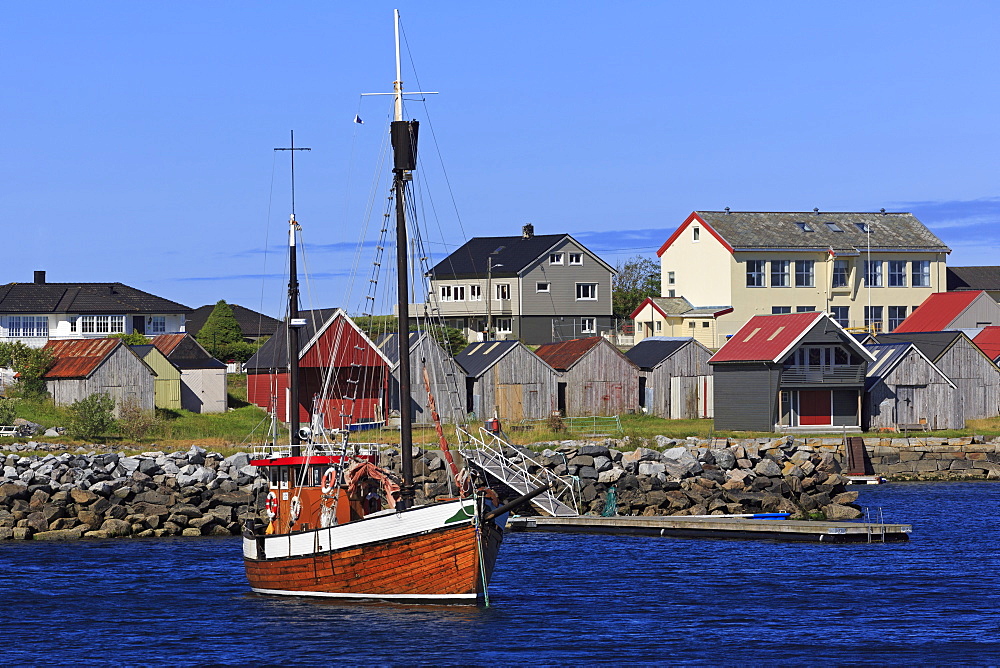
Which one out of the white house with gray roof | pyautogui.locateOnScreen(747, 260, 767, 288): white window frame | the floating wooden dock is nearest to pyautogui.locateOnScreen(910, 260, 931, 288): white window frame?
the white house with gray roof

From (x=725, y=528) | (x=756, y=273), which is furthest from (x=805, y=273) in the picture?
(x=725, y=528)

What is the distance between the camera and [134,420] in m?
62.7

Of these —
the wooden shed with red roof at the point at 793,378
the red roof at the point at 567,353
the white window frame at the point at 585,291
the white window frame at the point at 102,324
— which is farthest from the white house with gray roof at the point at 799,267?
the white window frame at the point at 102,324

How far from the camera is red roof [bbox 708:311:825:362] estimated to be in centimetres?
6731

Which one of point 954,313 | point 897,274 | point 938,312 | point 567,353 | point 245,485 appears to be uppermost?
point 897,274

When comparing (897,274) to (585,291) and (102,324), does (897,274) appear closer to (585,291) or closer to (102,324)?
(585,291)

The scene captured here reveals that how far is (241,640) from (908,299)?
79.9 m

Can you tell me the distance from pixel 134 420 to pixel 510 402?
19.0 metres

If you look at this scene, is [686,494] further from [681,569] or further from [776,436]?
[776,436]

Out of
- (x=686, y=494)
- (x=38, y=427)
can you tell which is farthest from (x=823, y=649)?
(x=38, y=427)

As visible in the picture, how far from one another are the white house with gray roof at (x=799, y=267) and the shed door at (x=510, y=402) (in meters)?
24.7

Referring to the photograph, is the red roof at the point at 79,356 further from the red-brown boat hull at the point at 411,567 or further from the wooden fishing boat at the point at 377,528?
the red-brown boat hull at the point at 411,567

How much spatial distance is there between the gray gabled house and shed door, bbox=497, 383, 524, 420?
25.7 metres

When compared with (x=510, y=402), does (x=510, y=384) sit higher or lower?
higher
